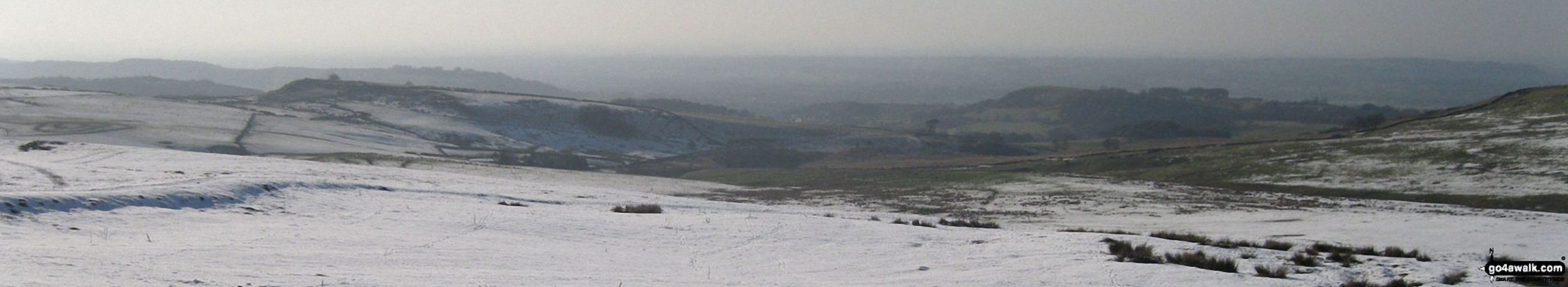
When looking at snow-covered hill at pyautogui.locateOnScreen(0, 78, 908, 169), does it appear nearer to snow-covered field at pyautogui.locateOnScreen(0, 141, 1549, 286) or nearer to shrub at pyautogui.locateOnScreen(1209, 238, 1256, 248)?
snow-covered field at pyautogui.locateOnScreen(0, 141, 1549, 286)

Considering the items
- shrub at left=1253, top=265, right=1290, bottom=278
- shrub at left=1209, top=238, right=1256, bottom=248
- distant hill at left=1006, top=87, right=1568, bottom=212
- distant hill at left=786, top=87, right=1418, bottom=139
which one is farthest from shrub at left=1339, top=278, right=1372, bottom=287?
distant hill at left=786, top=87, right=1418, bottom=139

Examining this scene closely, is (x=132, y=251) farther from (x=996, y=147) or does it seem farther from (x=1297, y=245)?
(x=996, y=147)

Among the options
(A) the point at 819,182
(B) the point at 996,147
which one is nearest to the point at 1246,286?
(A) the point at 819,182

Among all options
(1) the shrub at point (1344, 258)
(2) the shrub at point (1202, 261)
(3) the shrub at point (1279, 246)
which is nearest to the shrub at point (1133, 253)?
(2) the shrub at point (1202, 261)

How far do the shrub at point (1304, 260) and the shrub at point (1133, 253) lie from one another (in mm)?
1746

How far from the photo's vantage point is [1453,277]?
36.9 feet

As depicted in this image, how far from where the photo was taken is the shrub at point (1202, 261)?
39.9 ft

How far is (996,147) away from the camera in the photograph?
8456cm

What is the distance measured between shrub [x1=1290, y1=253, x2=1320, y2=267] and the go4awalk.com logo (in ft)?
6.04

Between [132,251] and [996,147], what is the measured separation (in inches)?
3106

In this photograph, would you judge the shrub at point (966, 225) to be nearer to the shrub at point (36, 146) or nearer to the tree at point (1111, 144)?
the shrub at point (36, 146)

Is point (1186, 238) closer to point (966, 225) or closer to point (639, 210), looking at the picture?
point (966, 225)

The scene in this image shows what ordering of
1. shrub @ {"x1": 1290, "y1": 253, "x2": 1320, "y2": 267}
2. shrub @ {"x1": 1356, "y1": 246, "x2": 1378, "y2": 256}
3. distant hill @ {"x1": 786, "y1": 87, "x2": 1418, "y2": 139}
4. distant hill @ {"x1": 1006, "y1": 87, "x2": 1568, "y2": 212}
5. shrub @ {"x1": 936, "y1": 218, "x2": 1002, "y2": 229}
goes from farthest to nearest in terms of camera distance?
1. distant hill @ {"x1": 786, "y1": 87, "x2": 1418, "y2": 139}
2. distant hill @ {"x1": 1006, "y1": 87, "x2": 1568, "y2": 212}
3. shrub @ {"x1": 936, "y1": 218, "x2": 1002, "y2": 229}
4. shrub @ {"x1": 1356, "y1": 246, "x2": 1378, "y2": 256}
5. shrub @ {"x1": 1290, "y1": 253, "x2": 1320, "y2": 267}

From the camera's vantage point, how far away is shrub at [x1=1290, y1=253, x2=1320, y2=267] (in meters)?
12.5
